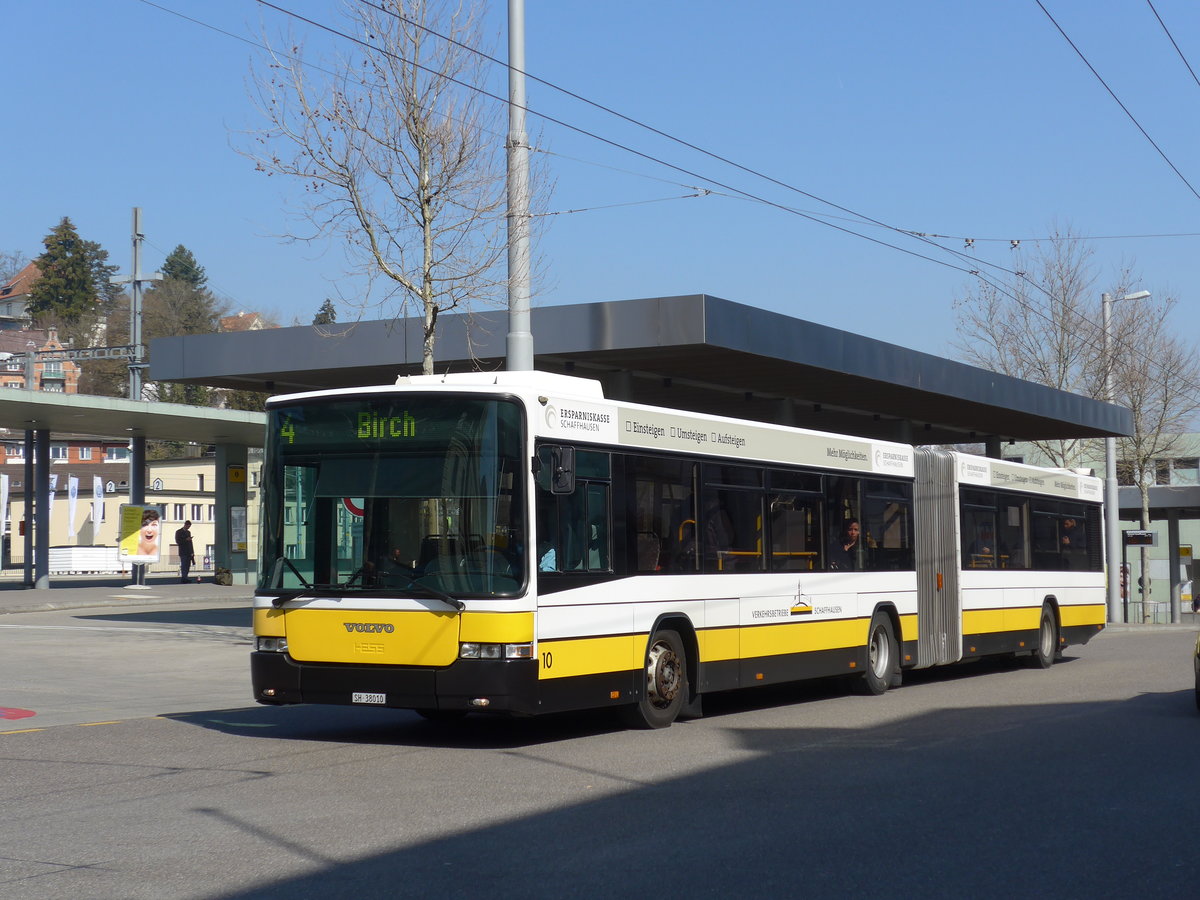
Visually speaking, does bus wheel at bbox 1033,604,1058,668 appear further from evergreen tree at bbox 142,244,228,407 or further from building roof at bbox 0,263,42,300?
building roof at bbox 0,263,42,300

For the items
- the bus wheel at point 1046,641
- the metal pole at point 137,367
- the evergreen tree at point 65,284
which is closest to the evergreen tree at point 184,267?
the evergreen tree at point 65,284

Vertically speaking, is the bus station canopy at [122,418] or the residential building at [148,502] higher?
the bus station canopy at [122,418]

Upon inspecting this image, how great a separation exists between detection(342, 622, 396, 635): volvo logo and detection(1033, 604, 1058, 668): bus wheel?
43.6ft

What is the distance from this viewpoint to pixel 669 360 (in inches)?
915

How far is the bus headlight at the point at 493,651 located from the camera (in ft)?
36.2

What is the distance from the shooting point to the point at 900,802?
A: 29.8 feet

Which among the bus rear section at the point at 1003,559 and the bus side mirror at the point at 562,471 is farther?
the bus rear section at the point at 1003,559

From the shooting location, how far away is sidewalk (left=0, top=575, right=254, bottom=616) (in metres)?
32.8

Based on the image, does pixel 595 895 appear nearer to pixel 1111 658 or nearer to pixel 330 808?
pixel 330 808

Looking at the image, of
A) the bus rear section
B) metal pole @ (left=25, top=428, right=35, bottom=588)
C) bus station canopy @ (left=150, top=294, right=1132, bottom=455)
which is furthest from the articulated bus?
metal pole @ (left=25, top=428, right=35, bottom=588)

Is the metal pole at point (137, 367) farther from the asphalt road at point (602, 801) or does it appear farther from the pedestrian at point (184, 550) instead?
the asphalt road at point (602, 801)

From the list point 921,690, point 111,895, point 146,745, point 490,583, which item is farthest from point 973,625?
point 111,895

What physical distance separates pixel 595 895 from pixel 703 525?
→ 7657mm

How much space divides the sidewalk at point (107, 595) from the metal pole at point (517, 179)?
18862mm
